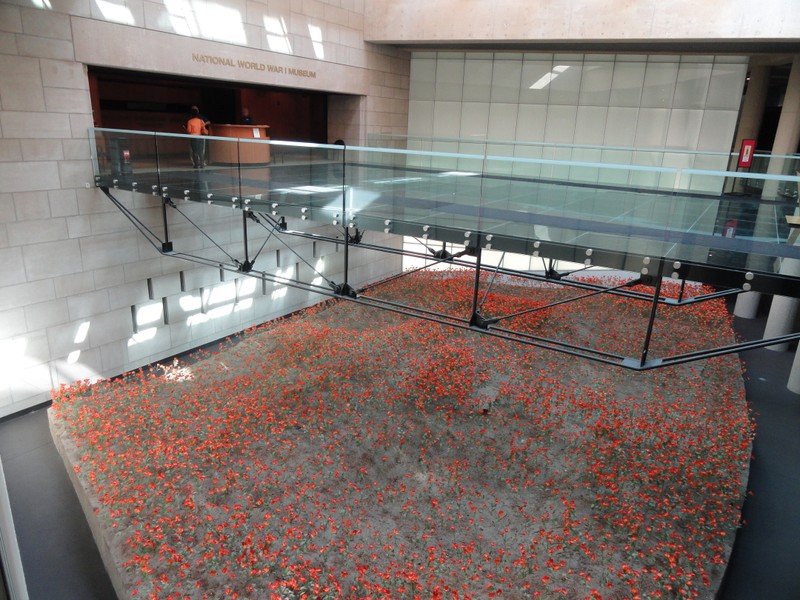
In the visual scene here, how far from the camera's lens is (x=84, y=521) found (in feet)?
27.2

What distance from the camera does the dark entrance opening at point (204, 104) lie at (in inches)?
645

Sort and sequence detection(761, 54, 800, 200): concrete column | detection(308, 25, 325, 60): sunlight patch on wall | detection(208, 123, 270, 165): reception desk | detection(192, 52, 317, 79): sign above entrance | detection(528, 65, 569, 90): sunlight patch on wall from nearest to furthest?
detection(208, 123, 270, 165): reception desk < detection(192, 52, 317, 79): sign above entrance < detection(761, 54, 800, 200): concrete column < detection(308, 25, 325, 60): sunlight patch on wall < detection(528, 65, 569, 90): sunlight patch on wall

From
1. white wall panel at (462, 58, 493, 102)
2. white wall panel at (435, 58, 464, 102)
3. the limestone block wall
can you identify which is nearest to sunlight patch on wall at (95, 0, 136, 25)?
the limestone block wall

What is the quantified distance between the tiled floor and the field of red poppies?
18.6 inches

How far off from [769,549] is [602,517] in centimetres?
241

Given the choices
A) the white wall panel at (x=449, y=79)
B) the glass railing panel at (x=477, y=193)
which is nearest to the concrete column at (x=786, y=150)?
the glass railing panel at (x=477, y=193)

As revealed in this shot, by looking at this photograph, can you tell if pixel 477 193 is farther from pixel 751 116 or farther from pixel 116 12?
pixel 751 116

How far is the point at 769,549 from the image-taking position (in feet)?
26.2

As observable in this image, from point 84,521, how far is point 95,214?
6.10 m

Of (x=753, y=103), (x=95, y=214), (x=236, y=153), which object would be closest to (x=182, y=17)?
(x=95, y=214)

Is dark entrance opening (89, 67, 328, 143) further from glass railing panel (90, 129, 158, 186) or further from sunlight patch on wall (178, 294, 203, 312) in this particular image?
sunlight patch on wall (178, 294, 203, 312)

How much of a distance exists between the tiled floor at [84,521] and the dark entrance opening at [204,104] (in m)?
9.69

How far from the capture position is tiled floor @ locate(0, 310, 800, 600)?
7.27 metres

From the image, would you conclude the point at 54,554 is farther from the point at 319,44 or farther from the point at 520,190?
the point at 319,44
